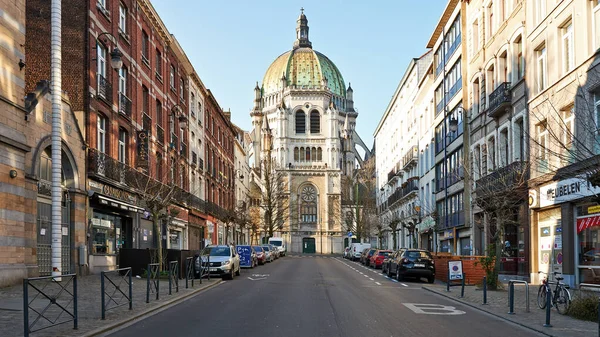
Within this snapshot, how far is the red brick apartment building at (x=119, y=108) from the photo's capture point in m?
26.7

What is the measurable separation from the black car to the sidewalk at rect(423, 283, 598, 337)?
15.8 feet

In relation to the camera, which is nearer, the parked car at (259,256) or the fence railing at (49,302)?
the fence railing at (49,302)

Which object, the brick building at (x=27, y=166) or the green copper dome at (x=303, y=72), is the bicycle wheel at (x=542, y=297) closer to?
the brick building at (x=27, y=166)

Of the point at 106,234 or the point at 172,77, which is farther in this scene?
the point at 172,77

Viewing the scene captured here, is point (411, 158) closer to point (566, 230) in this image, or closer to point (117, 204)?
point (117, 204)

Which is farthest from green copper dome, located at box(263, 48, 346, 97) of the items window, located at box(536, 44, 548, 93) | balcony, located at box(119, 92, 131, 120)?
window, located at box(536, 44, 548, 93)

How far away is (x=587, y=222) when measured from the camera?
23.0m

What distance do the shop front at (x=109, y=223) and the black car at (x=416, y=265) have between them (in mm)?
12326

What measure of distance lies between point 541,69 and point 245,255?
2119 cm

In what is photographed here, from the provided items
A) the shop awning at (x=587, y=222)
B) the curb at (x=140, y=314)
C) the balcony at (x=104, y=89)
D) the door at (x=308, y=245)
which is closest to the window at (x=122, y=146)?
the balcony at (x=104, y=89)

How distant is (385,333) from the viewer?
12094 millimetres

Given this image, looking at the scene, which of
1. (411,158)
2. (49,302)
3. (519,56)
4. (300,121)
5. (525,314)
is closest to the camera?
(49,302)

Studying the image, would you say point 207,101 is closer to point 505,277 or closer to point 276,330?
point 505,277

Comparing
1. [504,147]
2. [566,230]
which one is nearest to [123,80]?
[504,147]
